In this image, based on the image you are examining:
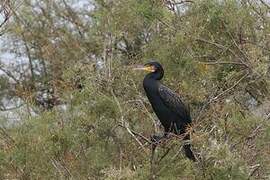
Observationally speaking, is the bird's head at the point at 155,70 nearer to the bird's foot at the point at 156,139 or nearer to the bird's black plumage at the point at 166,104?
the bird's black plumage at the point at 166,104

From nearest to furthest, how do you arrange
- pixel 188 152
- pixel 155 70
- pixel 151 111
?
pixel 188 152 → pixel 155 70 → pixel 151 111

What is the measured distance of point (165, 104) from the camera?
21.3 ft

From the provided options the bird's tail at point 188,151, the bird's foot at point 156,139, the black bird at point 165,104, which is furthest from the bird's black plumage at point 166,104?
the bird's tail at point 188,151

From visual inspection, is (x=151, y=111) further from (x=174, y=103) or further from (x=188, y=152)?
(x=188, y=152)

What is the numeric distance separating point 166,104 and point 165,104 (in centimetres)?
3

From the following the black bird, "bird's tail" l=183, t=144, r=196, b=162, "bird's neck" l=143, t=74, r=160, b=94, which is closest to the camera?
"bird's tail" l=183, t=144, r=196, b=162

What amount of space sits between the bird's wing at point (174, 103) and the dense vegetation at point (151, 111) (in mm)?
191

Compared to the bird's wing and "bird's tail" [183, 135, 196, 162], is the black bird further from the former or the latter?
"bird's tail" [183, 135, 196, 162]

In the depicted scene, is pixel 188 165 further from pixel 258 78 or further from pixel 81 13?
pixel 81 13

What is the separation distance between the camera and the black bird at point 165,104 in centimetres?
638

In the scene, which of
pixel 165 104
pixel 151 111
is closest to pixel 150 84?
pixel 165 104

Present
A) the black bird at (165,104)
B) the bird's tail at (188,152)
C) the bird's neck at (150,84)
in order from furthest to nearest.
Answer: the bird's neck at (150,84)
the black bird at (165,104)
the bird's tail at (188,152)

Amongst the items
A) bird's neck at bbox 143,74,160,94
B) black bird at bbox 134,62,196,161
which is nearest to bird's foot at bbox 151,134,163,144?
black bird at bbox 134,62,196,161

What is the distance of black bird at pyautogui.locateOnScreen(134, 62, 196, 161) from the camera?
6.38m
